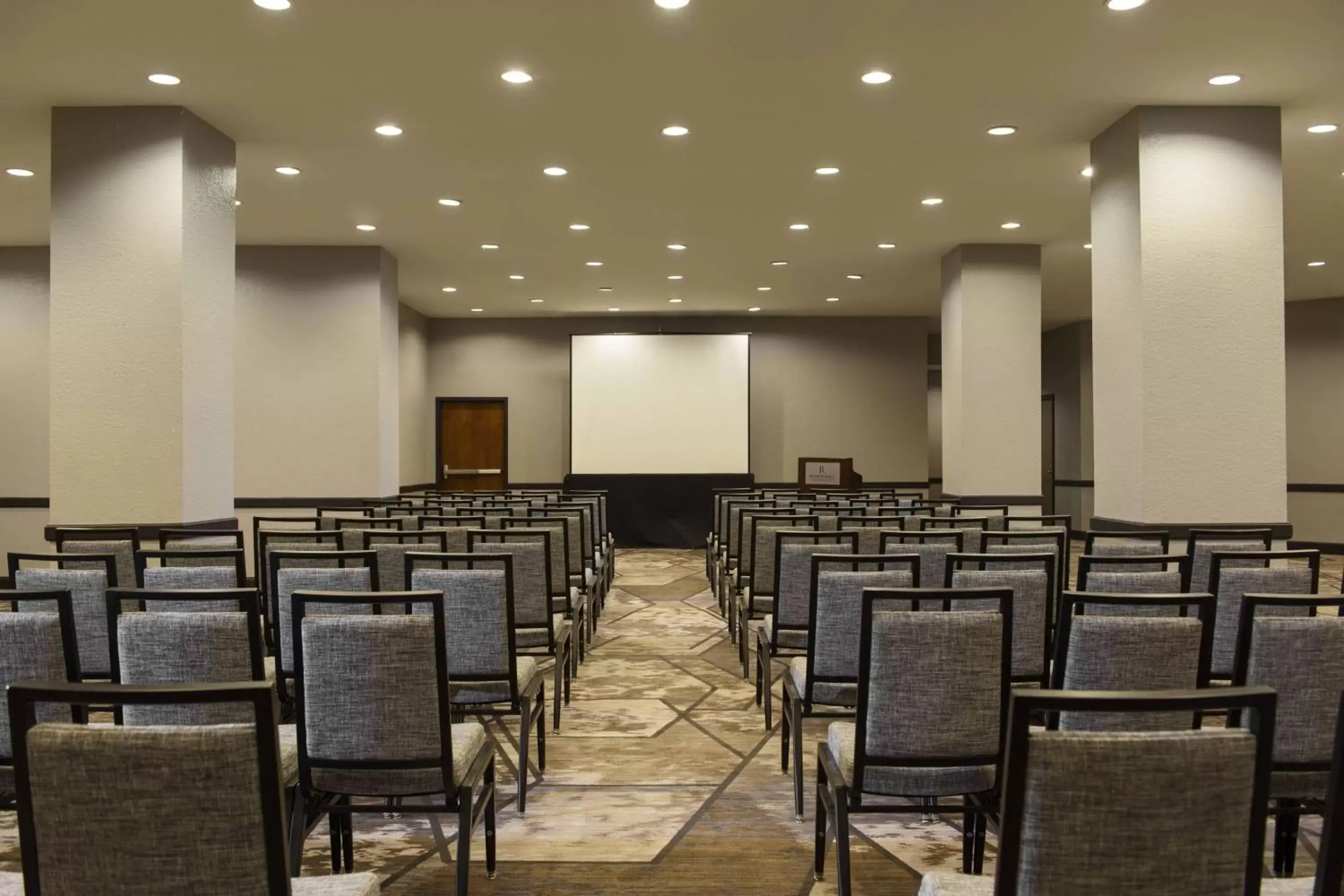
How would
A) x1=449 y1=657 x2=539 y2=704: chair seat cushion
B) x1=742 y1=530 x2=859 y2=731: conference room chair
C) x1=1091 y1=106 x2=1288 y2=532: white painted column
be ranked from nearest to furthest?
x1=449 y1=657 x2=539 y2=704: chair seat cushion, x1=742 y1=530 x2=859 y2=731: conference room chair, x1=1091 y1=106 x2=1288 y2=532: white painted column

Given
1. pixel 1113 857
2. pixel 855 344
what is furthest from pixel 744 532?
pixel 855 344

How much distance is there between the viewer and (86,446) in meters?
6.05

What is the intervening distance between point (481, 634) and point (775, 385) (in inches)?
512

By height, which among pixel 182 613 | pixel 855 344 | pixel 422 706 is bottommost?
pixel 422 706

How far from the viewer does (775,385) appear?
1595cm

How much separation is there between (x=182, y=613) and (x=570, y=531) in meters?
3.76

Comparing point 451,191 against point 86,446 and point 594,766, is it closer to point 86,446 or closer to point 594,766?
point 86,446

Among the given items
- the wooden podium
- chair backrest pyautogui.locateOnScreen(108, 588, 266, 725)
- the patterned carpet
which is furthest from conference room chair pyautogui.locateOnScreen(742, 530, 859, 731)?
the wooden podium

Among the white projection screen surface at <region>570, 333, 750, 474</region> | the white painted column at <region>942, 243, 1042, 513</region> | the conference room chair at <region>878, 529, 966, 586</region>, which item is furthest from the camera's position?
the white projection screen surface at <region>570, 333, 750, 474</region>

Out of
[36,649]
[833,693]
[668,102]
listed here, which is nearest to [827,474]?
[668,102]

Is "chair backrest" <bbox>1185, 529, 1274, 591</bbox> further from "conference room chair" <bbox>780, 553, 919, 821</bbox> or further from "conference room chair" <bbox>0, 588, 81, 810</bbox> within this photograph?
"conference room chair" <bbox>0, 588, 81, 810</bbox>

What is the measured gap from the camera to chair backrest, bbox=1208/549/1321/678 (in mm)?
3260

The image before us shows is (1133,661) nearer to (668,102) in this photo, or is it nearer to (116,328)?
(668,102)

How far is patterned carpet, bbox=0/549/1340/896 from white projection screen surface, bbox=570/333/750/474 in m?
9.82
